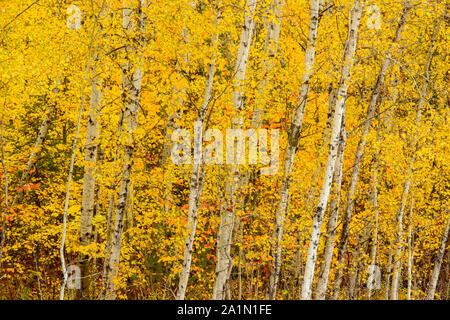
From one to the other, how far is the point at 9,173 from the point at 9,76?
5537mm

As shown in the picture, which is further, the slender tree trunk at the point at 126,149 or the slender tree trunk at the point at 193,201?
the slender tree trunk at the point at 126,149

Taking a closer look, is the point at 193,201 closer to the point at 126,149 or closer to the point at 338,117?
the point at 126,149

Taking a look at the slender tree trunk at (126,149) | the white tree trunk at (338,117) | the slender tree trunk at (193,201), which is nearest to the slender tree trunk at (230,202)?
the slender tree trunk at (193,201)

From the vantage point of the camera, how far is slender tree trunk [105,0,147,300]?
909 centimetres

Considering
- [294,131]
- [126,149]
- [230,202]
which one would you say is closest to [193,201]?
[230,202]

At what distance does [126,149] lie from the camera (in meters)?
9.18

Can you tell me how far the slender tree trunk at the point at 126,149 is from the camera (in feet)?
29.8
